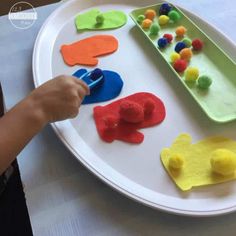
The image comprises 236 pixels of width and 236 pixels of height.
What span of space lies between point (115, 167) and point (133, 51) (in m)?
0.26

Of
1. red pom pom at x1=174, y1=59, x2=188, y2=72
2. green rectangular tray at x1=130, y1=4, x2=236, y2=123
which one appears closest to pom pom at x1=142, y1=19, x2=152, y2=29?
green rectangular tray at x1=130, y1=4, x2=236, y2=123

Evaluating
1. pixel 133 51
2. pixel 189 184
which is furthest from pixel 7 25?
pixel 189 184

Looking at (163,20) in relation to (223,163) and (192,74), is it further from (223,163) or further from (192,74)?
(223,163)

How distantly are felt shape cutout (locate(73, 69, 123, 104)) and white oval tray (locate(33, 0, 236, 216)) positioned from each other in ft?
0.04

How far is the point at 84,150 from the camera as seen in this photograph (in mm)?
456


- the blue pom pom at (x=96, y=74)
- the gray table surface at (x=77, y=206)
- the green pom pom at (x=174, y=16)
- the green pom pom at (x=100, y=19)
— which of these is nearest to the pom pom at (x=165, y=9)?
the green pom pom at (x=174, y=16)

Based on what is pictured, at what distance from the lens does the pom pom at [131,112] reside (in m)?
0.47

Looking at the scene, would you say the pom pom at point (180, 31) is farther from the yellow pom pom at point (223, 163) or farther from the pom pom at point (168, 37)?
the yellow pom pom at point (223, 163)

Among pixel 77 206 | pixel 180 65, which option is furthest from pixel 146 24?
pixel 77 206

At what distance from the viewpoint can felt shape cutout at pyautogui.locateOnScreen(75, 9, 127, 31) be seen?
672 millimetres

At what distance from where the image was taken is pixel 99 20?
674 millimetres

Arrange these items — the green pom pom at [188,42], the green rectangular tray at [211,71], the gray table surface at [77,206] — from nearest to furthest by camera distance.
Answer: the gray table surface at [77,206]
the green rectangular tray at [211,71]
the green pom pom at [188,42]

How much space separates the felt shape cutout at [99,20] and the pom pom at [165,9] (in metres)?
0.07

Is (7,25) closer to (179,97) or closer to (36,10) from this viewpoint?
(36,10)
